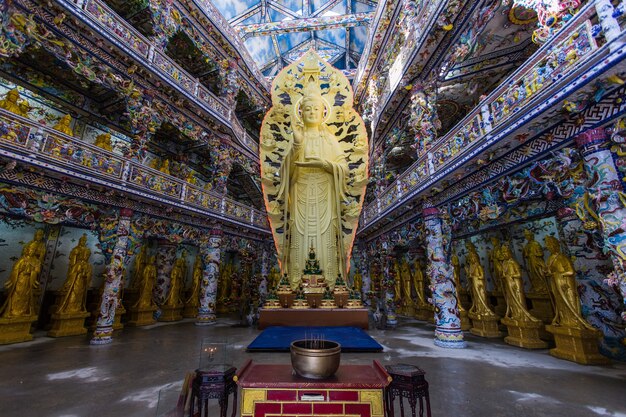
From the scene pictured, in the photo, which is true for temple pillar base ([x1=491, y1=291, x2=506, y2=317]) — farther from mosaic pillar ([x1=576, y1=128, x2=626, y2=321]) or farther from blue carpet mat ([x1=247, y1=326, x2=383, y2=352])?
mosaic pillar ([x1=576, y1=128, x2=626, y2=321])

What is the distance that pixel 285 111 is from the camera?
876 cm

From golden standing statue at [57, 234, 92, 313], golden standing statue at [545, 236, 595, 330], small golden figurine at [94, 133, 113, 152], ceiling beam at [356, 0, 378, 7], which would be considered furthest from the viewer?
ceiling beam at [356, 0, 378, 7]

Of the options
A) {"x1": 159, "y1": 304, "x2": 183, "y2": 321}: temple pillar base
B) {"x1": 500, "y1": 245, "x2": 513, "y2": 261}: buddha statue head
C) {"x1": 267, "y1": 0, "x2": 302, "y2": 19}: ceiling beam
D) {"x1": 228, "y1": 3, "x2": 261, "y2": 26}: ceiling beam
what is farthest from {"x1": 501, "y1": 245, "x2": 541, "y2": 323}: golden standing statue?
{"x1": 228, "y1": 3, "x2": 261, "y2": 26}: ceiling beam

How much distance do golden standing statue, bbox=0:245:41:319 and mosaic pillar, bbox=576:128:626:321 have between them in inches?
439

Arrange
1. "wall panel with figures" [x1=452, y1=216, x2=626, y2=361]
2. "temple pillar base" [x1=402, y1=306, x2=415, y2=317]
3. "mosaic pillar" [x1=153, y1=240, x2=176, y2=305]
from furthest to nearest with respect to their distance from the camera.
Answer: "temple pillar base" [x1=402, y1=306, x2=415, y2=317], "mosaic pillar" [x1=153, y1=240, x2=176, y2=305], "wall panel with figures" [x1=452, y1=216, x2=626, y2=361]

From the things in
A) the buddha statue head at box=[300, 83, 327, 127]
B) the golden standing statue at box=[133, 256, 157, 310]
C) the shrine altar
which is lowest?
the shrine altar

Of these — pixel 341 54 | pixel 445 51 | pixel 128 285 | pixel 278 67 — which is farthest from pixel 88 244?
pixel 341 54

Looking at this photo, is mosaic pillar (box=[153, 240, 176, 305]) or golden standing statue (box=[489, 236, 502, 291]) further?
mosaic pillar (box=[153, 240, 176, 305])

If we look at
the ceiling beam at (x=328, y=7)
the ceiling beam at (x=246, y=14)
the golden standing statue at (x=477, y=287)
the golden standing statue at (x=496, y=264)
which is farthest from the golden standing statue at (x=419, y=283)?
the ceiling beam at (x=246, y=14)

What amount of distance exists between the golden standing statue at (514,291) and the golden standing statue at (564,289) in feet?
2.36

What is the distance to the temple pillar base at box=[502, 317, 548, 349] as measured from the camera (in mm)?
5617

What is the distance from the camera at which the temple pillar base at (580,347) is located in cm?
446

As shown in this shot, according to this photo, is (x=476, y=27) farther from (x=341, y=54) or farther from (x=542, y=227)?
(x=341, y=54)

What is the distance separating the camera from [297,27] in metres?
13.7
